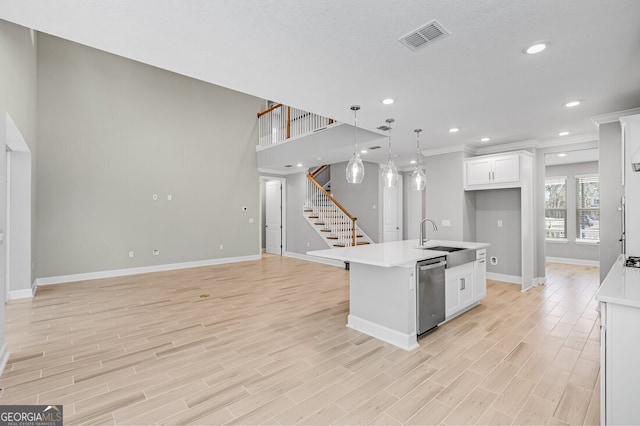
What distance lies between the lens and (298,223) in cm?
920

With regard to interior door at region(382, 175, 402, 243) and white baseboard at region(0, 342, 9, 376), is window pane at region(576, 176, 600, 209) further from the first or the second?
white baseboard at region(0, 342, 9, 376)

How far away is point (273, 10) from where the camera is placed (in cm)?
200

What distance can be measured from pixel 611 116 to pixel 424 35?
360 centimetres

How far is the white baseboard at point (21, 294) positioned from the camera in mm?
4703

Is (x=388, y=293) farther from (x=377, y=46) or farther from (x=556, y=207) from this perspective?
(x=556, y=207)

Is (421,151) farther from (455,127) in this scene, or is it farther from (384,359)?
(384,359)

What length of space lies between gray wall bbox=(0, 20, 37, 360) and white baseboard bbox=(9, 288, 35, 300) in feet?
3.14

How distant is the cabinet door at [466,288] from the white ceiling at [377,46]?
86.3 inches

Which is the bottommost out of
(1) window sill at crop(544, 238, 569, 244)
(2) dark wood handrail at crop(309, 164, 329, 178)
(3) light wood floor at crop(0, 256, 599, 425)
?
(3) light wood floor at crop(0, 256, 599, 425)

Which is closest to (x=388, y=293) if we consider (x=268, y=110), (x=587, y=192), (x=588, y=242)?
(x=268, y=110)

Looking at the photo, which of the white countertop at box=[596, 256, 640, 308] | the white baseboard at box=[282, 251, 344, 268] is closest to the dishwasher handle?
the white countertop at box=[596, 256, 640, 308]

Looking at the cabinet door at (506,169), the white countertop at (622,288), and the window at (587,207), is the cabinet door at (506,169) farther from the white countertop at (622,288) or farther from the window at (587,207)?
the window at (587,207)

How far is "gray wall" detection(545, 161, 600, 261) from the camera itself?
763 cm

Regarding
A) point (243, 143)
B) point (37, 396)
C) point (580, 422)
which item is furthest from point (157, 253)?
point (580, 422)
